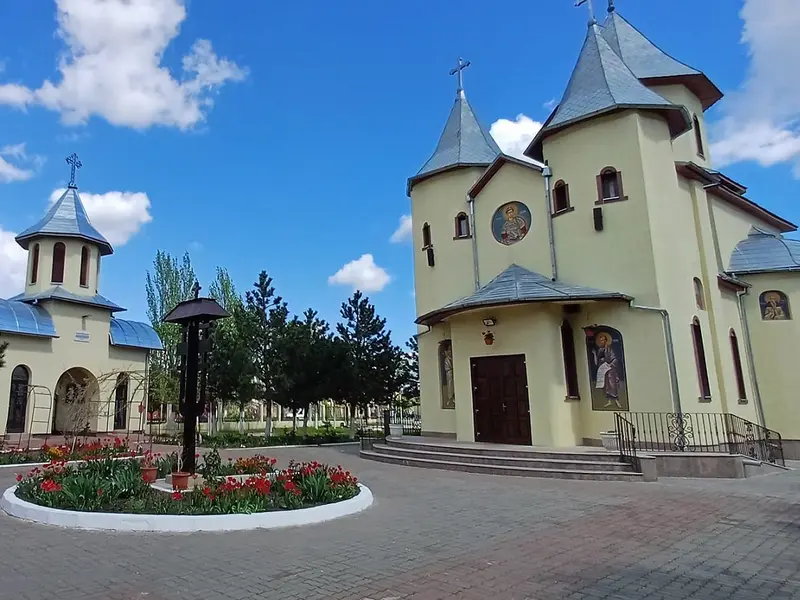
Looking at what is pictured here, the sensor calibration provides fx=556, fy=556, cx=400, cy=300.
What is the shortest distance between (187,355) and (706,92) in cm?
1836

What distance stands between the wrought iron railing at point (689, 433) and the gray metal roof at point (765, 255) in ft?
17.2

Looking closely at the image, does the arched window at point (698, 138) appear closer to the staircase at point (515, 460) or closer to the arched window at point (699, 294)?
the arched window at point (699, 294)

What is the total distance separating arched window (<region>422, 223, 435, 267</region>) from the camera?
18266mm

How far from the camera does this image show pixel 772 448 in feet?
48.1

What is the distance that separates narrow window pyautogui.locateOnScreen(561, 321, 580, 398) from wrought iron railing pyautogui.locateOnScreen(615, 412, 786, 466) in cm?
130

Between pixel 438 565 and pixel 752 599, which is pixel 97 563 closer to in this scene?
pixel 438 565

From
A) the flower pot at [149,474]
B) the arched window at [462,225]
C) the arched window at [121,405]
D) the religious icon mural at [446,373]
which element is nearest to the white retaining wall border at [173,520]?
the flower pot at [149,474]

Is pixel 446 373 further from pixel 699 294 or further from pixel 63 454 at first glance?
pixel 63 454

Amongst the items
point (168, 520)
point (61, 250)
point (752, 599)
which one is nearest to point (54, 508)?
point (168, 520)

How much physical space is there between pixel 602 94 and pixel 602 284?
512 cm

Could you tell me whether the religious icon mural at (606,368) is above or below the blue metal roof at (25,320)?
below

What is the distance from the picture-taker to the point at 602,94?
14.8m

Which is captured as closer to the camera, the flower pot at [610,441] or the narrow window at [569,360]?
the flower pot at [610,441]

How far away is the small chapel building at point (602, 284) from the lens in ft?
43.8
